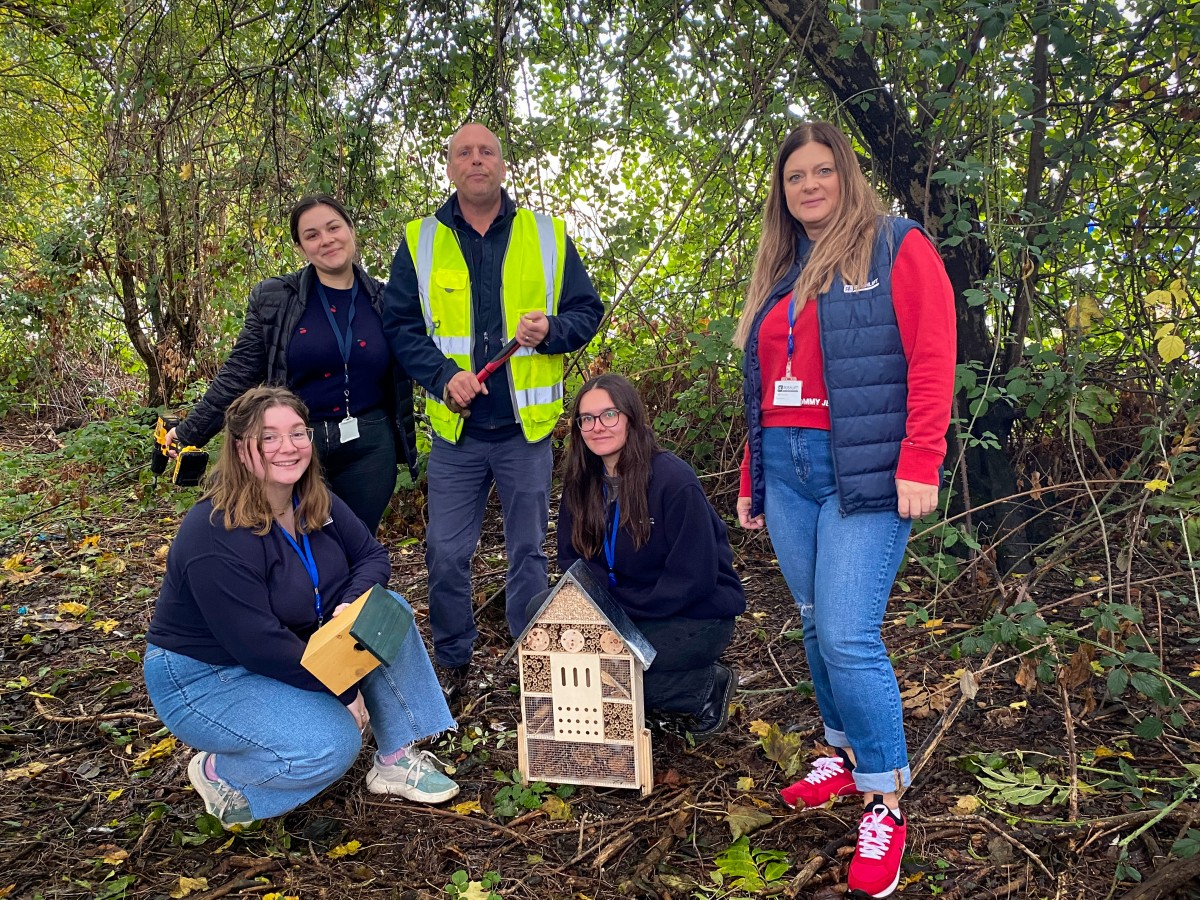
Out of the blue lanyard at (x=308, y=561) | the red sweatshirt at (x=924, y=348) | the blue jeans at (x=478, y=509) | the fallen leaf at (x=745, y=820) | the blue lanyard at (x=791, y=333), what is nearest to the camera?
the red sweatshirt at (x=924, y=348)

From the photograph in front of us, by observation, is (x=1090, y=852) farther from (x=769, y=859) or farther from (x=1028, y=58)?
(x=1028, y=58)

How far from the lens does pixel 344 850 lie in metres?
2.53

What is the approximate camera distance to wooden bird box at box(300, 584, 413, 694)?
8.07 feet

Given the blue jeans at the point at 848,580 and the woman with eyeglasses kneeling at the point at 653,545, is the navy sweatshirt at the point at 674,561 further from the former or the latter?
the blue jeans at the point at 848,580

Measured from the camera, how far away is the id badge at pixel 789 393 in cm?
227

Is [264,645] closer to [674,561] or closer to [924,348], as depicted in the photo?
[674,561]

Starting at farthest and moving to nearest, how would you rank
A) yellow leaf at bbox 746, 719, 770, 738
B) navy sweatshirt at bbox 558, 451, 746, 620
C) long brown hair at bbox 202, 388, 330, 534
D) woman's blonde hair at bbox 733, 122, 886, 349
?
yellow leaf at bbox 746, 719, 770, 738 < navy sweatshirt at bbox 558, 451, 746, 620 < long brown hair at bbox 202, 388, 330, 534 < woman's blonde hair at bbox 733, 122, 886, 349

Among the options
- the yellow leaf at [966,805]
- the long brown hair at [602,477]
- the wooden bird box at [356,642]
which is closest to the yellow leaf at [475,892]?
the wooden bird box at [356,642]

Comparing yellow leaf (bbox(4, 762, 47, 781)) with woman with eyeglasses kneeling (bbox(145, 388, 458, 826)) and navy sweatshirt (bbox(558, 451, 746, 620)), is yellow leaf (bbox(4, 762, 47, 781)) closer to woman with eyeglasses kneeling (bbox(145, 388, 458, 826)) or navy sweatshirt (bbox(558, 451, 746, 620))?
woman with eyeglasses kneeling (bbox(145, 388, 458, 826))

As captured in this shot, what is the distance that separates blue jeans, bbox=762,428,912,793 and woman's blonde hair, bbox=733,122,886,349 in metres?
0.38

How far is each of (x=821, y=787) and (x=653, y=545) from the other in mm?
845

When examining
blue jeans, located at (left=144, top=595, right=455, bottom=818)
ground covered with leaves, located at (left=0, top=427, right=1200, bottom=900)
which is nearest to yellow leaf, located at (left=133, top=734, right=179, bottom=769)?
ground covered with leaves, located at (left=0, top=427, right=1200, bottom=900)

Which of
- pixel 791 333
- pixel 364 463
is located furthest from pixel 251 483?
pixel 791 333

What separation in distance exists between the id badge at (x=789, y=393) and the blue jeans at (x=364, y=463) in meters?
1.55
